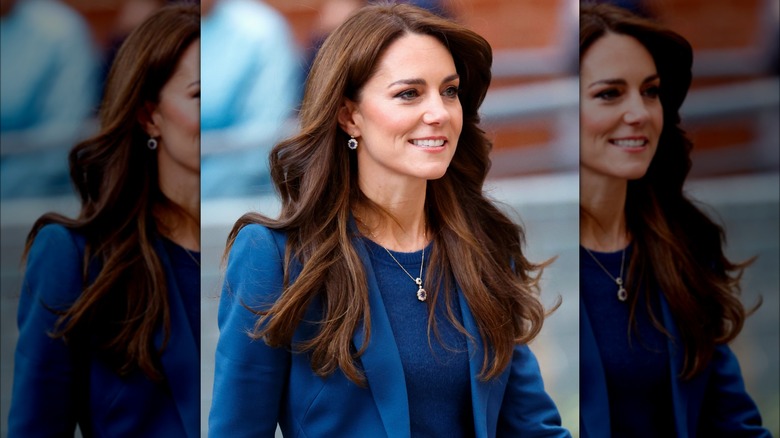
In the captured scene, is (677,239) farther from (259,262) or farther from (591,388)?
(259,262)

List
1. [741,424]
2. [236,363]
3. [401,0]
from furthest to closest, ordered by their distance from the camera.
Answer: [741,424]
[401,0]
[236,363]

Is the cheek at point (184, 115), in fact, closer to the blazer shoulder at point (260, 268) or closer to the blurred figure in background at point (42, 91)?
the blurred figure in background at point (42, 91)

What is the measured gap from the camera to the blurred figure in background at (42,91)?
3816 mm

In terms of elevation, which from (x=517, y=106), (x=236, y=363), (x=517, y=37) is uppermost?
(x=517, y=37)

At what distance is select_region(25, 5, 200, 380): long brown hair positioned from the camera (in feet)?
12.3

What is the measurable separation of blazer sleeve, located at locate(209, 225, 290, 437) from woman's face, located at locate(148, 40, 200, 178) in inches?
21.7

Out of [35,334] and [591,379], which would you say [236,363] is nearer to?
[35,334]

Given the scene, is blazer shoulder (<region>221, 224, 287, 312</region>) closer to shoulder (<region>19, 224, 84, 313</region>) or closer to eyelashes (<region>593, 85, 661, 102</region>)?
shoulder (<region>19, 224, 84, 313</region>)

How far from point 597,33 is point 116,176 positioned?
6.39ft

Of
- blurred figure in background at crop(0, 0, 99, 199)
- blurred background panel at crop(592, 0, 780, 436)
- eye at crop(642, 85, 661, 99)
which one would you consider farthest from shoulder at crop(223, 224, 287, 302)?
blurred background panel at crop(592, 0, 780, 436)

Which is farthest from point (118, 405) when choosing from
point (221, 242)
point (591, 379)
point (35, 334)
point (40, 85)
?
point (591, 379)

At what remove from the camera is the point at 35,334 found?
3783 mm

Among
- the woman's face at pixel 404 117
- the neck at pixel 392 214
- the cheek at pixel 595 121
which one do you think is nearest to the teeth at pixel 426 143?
the woman's face at pixel 404 117

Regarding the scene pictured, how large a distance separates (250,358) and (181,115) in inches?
41.4
